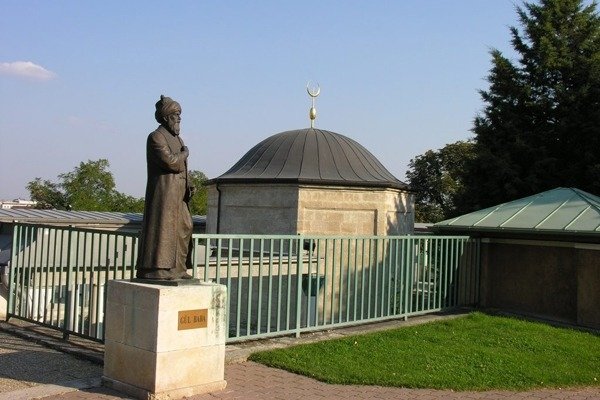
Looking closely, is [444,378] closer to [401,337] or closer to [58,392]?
[401,337]

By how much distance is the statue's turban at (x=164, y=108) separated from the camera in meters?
6.40

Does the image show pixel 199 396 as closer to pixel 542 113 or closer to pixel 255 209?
pixel 255 209

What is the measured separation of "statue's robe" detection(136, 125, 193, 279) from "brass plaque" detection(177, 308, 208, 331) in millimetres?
420

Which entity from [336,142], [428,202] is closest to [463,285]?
[336,142]

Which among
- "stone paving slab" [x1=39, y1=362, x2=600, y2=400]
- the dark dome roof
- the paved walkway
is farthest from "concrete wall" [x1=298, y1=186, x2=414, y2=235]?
"stone paving slab" [x1=39, y1=362, x2=600, y2=400]

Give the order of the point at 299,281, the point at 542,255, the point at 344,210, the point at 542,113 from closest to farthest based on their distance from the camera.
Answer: the point at 299,281
the point at 542,255
the point at 344,210
the point at 542,113

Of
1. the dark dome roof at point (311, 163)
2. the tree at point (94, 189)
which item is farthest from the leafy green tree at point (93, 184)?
the dark dome roof at point (311, 163)

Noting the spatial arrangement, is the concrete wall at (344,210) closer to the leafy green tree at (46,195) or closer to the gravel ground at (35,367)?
the gravel ground at (35,367)

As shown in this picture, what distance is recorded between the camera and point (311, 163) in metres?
19.2

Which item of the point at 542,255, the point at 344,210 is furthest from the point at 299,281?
the point at 344,210

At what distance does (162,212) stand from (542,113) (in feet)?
75.4

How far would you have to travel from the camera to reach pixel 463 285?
12.1 metres

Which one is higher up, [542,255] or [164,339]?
[542,255]

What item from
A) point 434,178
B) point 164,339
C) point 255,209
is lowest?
point 164,339
